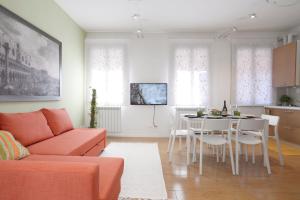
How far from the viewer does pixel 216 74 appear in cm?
587

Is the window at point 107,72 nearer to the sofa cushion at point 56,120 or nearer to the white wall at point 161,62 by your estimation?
the white wall at point 161,62

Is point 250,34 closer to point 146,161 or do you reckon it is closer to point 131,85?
point 131,85

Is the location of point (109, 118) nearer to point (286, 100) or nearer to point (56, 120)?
point (56, 120)

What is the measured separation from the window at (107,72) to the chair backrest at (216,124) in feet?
10.8

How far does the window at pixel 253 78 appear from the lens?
585cm

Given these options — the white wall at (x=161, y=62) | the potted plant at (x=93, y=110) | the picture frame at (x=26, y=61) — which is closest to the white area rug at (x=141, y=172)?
the potted plant at (x=93, y=110)

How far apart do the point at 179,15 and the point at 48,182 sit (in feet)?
14.5

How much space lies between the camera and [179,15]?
A: 470 centimetres

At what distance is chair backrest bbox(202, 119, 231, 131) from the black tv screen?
2663 mm

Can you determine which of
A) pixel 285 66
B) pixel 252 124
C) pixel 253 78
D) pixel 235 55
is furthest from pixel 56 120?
pixel 285 66

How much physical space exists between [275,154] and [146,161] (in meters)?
2.61

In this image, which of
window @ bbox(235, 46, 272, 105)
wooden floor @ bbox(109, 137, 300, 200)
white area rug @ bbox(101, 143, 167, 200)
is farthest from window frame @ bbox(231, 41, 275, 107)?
white area rug @ bbox(101, 143, 167, 200)

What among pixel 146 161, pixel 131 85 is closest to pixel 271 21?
pixel 131 85

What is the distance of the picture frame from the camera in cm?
266
